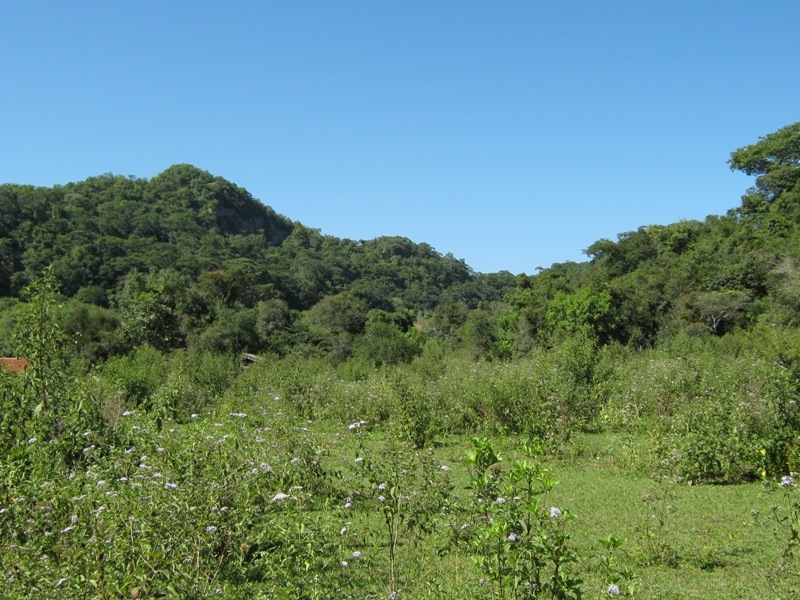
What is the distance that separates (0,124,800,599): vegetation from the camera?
346cm

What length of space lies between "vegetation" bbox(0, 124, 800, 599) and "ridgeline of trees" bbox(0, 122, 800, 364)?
0.91 feet

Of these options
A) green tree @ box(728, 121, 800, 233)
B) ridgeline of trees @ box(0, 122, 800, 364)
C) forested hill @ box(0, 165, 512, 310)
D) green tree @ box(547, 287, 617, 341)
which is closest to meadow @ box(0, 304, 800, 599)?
ridgeline of trees @ box(0, 122, 800, 364)

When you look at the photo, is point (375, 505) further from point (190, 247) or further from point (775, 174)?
point (190, 247)

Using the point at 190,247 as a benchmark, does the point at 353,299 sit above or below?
below

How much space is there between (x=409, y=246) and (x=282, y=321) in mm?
76965

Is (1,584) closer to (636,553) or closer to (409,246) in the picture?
(636,553)

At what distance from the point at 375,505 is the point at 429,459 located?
200 centimetres

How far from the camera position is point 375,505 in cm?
648

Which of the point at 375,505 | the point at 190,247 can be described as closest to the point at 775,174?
the point at 375,505

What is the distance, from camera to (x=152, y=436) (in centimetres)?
480

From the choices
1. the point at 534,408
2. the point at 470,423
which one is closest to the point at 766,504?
the point at 534,408

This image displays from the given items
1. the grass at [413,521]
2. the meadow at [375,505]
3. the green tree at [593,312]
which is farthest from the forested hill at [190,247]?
the green tree at [593,312]

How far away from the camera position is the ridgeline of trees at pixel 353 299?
29.8 meters

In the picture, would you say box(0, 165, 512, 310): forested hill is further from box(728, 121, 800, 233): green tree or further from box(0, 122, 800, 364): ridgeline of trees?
box(728, 121, 800, 233): green tree
